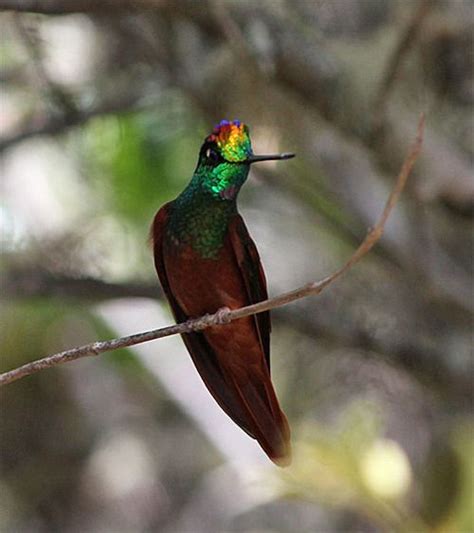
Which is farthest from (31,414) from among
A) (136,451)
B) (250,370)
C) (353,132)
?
(250,370)

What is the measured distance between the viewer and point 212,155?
1854 millimetres

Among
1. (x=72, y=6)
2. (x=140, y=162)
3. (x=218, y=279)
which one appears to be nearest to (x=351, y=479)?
(x=218, y=279)

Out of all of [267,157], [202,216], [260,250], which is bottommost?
[260,250]

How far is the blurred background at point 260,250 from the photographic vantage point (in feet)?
10.8

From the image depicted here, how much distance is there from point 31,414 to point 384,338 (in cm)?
237

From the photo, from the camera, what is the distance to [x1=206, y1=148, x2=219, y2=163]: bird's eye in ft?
6.04

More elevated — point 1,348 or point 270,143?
point 270,143

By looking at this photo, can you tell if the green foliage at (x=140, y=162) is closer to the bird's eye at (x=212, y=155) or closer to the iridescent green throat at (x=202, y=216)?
the iridescent green throat at (x=202, y=216)

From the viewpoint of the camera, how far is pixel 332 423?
16.5 ft

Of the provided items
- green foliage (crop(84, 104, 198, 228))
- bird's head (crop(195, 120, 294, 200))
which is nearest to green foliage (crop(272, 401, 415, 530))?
bird's head (crop(195, 120, 294, 200))

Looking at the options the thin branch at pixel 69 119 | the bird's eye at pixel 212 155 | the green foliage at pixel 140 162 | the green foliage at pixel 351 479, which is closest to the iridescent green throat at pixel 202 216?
the bird's eye at pixel 212 155

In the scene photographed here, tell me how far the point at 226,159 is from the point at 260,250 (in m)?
2.79

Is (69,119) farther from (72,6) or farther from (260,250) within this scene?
(260,250)

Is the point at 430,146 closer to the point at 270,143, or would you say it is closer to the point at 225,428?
the point at 270,143
